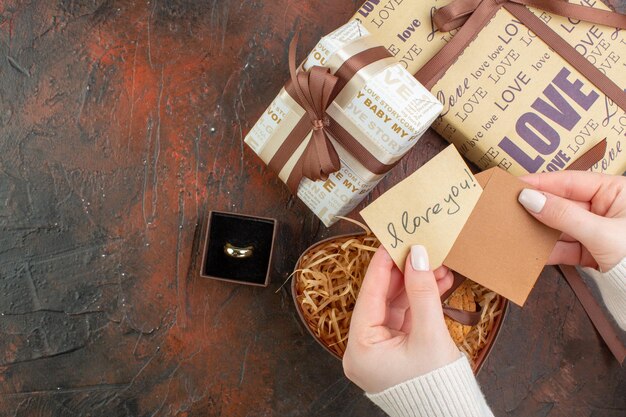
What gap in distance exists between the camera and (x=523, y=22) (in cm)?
98

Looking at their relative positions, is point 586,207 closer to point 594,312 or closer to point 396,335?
point 594,312

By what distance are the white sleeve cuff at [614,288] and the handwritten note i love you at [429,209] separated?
0.32 m

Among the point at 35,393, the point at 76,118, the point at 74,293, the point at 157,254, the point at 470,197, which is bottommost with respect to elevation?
the point at 35,393

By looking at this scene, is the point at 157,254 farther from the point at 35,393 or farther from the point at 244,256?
the point at 35,393

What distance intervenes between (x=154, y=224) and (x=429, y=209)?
0.66 metres

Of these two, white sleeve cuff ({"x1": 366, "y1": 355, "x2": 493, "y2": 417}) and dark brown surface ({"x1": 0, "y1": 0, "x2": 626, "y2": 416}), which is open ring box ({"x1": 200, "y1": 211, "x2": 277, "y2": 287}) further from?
white sleeve cuff ({"x1": 366, "y1": 355, "x2": 493, "y2": 417})

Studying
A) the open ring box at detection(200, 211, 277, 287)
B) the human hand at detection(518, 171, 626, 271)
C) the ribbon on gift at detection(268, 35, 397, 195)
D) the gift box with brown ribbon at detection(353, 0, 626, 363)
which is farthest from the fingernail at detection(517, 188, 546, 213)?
the open ring box at detection(200, 211, 277, 287)

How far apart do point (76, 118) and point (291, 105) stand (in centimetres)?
55

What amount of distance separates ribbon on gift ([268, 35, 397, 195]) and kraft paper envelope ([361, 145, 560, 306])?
0.13 m

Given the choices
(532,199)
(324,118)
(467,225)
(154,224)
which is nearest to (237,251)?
(154,224)

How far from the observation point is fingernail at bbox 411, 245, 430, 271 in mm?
793

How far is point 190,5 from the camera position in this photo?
1.12 metres

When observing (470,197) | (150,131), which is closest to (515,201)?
(470,197)

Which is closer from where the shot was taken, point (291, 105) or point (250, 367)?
point (291, 105)
